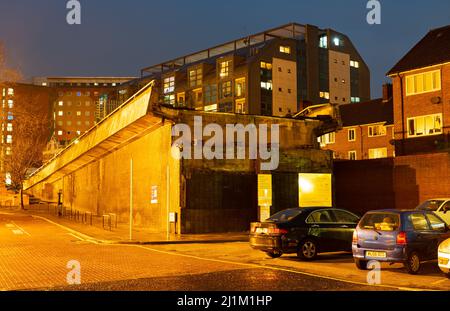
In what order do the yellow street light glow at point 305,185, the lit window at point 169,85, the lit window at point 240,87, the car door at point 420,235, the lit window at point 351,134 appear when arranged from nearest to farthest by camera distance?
the car door at point 420,235, the yellow street light glow at point 305,185, the lit window at point 351,134, the lit window at point 240,87, the lit window at point 169,85

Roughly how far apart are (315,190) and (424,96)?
15.7 metres

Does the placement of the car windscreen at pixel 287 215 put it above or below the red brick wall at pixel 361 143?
below

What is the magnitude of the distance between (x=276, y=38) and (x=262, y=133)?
49128mm

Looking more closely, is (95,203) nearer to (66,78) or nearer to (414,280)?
(414,280)

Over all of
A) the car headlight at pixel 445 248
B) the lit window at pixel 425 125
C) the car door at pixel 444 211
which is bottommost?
the car headlight at pixel 445 248

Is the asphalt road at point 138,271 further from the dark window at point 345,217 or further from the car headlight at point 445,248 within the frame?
the dark window at point 345,217

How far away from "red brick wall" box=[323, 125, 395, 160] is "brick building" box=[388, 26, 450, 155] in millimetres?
14352

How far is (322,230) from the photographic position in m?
15.7

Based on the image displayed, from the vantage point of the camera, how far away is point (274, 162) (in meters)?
27.1

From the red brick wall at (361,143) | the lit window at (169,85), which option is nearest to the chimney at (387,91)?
the red brick wall at (361,143)

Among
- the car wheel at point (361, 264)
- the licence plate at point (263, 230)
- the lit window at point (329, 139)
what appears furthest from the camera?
the lit window at point (329, 139)

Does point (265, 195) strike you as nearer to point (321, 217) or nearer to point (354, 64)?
point (321, 217)

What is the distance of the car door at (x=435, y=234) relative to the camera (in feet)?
42.6

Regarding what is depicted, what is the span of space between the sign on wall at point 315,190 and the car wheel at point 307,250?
12120 mm
